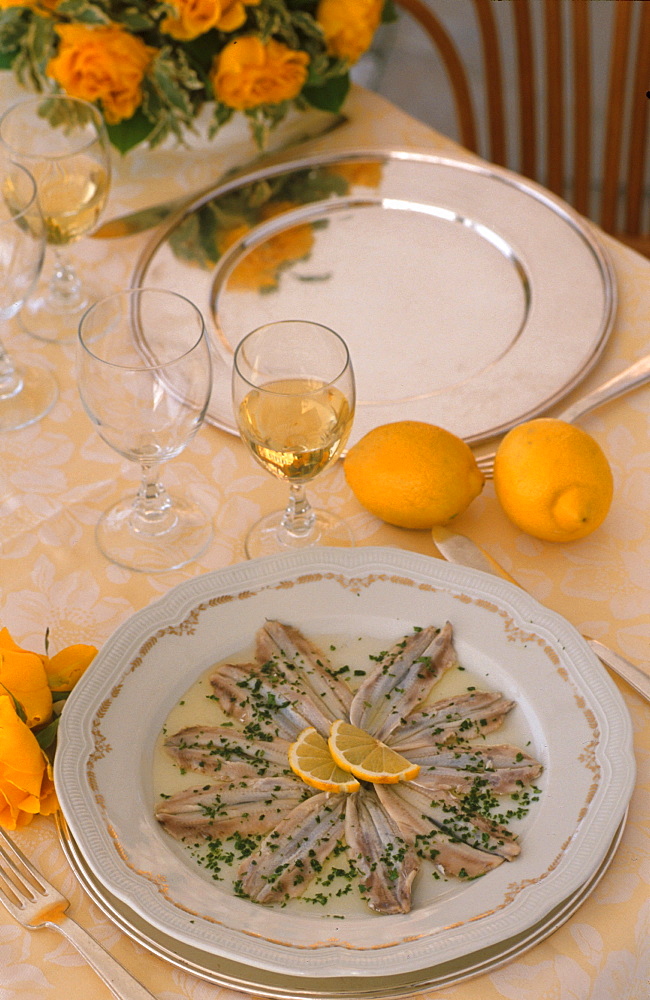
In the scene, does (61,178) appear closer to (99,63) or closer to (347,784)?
(99,63)

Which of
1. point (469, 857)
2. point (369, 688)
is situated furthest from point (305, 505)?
point (469, 857)

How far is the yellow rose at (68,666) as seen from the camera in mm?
867

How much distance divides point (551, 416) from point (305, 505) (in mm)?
305

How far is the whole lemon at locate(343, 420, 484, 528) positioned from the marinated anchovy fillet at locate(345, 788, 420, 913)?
305 millimetres

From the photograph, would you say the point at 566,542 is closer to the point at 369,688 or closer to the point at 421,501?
the point at 421,501

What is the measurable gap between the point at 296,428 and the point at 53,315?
1.72ft

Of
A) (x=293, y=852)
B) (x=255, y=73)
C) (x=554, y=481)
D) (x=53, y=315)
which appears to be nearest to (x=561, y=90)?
(x=255, y=73)

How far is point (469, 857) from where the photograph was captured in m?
0.75

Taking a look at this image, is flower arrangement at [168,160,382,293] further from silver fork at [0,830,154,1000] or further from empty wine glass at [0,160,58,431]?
silver fork at [0,830,154,1000]

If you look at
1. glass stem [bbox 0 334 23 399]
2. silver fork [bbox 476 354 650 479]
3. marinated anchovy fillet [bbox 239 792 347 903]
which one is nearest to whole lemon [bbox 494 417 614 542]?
silver fork [bbox 476 354 650 479]

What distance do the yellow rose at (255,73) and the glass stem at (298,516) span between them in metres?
0.66

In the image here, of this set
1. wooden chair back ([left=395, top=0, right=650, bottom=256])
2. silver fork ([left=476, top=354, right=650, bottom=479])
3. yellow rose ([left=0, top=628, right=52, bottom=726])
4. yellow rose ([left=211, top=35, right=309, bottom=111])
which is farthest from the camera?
wooden chair back ([left=395, top=0, right=650, bottom=256])

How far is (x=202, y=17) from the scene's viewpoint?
1.32m

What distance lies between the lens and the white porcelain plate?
709mm
